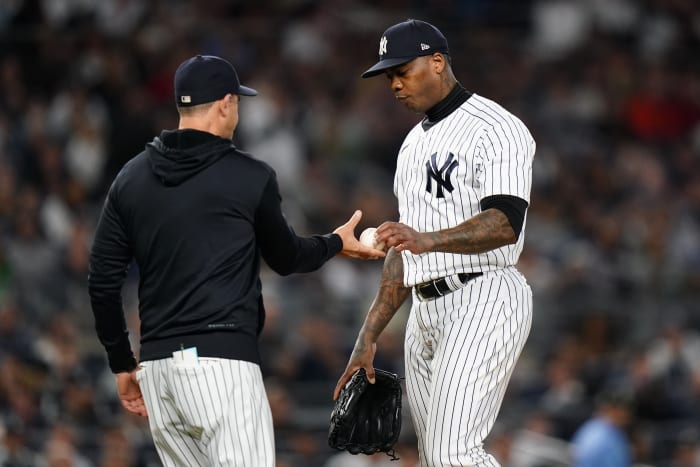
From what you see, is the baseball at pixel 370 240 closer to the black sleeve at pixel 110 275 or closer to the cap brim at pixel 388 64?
the cap brim at pixel 388 64

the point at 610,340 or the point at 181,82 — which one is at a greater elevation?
the point at 181,82

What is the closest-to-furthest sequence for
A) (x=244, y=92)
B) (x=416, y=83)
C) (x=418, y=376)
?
(x=244, y=92), (x=416, y=83), (x=418, y=376)

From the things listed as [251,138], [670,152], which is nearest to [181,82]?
[251,138]

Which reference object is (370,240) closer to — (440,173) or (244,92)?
(440,173)

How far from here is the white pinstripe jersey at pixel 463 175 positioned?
15.6 feet

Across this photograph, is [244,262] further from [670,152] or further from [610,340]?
[670,152]

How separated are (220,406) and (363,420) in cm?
80

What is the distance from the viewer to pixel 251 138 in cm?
1202

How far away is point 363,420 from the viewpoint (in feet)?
16.7

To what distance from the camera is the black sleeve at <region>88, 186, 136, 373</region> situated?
462 centimetres

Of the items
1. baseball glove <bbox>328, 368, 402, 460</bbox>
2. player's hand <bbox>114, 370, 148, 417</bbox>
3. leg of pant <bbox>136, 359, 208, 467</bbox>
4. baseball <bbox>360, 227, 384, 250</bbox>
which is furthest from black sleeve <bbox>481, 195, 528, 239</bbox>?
player's hand <bbox>114, 370, 148, 417</bbox>

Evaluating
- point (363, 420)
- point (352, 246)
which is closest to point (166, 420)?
point (363, 420)

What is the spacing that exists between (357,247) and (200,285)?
74 cm

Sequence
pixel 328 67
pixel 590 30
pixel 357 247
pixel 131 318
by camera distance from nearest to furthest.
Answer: pixel 357 247 < pixel 131 318 < pixel 328 67 < pixel 590 30
